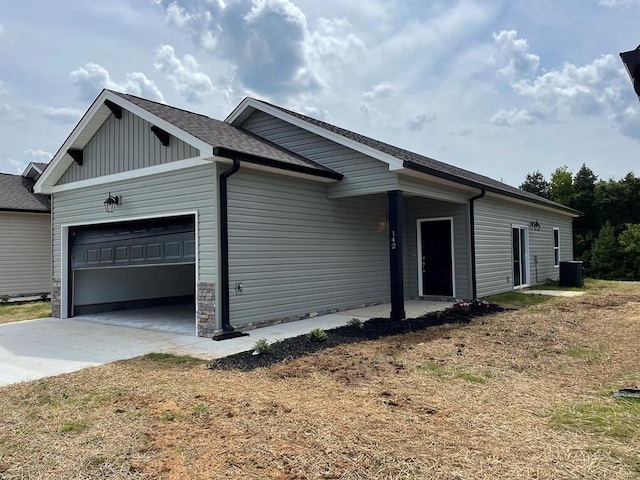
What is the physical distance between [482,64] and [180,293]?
10215 millimetres

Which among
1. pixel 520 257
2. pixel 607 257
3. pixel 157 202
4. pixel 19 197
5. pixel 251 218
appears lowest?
pixel 607 257

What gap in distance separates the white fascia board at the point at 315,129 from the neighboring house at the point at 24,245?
25.4ft

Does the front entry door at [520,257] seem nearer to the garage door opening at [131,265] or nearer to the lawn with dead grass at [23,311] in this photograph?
the garage door opening at [131,265]

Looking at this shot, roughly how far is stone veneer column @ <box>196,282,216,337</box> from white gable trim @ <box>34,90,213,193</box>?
2.11 m

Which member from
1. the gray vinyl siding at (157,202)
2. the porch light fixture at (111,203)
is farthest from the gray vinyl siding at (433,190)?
the porch light fixture at (111,203)

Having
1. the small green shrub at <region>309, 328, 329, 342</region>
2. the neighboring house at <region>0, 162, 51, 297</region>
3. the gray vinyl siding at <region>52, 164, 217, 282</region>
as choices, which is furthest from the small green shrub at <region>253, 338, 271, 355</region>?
the neighboring house at <region>0, 162, 51, 297</region>

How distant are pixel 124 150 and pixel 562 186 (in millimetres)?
29791

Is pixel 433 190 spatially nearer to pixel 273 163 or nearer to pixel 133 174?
pixel 273 163

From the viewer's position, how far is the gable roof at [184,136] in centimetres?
718

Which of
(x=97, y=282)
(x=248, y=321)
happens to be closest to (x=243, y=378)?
(x=248, y=321)

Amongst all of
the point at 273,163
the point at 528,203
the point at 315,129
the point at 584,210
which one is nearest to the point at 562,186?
the point at 584,210

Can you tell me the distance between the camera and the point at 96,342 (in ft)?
23.1

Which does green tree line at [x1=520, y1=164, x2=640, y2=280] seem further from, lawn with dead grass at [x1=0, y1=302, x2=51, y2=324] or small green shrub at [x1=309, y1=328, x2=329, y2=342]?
lawn with dead grass at [x1=0, y1=302, x2=51, y2=324]

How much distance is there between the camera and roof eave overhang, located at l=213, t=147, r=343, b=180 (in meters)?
6.89
